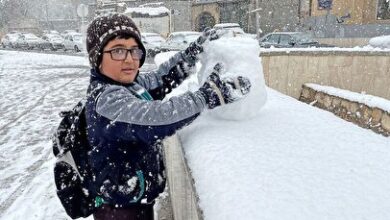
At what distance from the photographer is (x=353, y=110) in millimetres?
5980

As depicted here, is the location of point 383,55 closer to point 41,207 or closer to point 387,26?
point 41,207

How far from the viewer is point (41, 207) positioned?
412 centimetres

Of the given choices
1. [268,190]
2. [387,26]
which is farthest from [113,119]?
[387,26]

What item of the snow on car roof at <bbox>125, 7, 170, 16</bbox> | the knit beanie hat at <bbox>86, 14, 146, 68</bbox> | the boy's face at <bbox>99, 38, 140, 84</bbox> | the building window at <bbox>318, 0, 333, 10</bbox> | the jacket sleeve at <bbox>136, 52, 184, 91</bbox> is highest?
the snow on car roof at <bbox>125, 7, 170, 16</bbox>

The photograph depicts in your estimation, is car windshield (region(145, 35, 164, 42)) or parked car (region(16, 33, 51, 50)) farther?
parked car (region(16, 33, 51, 50))

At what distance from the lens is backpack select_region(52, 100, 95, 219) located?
1.79 meters

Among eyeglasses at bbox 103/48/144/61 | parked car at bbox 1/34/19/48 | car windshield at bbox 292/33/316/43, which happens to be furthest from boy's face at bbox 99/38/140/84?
parked car at bbox 1/34/19/48

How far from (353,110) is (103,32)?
5161 millimetres

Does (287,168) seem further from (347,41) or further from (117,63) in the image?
(347,41)

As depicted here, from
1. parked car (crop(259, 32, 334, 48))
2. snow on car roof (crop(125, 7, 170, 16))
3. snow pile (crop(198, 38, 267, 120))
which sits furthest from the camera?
snow on car roof (crop(125, 7, 170, 16))

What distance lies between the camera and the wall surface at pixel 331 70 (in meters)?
7.29

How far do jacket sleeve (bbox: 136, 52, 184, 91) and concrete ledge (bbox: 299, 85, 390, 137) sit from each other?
3.63 metres

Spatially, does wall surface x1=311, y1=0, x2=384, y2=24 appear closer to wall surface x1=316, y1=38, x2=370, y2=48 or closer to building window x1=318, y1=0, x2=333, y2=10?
building window x1=318, y1=0, x2=333, y2=10

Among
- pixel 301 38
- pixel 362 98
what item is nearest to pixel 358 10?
pixel 301 38
